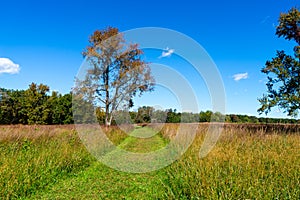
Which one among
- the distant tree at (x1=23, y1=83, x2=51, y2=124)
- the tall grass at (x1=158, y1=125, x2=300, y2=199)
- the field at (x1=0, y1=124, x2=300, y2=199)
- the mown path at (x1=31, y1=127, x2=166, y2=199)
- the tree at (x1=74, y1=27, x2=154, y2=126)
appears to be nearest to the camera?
the tall grass at (x1=158, y1=125, x2=300, y2=199)

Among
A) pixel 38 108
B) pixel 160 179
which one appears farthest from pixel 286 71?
pixel 38 108

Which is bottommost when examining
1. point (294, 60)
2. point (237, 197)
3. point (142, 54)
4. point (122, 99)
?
point (237, 197)

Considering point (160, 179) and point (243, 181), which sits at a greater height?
point (243, 181)

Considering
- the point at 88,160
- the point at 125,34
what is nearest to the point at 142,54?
the point at 125,34

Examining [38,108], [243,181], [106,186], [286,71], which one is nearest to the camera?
[243,181]

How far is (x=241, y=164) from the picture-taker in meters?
5.51

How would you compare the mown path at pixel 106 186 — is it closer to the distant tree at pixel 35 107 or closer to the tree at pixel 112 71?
the tree at pixel 112 71

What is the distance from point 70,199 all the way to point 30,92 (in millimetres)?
55477

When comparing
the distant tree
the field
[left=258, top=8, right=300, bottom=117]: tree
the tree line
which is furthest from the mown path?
the distant tree

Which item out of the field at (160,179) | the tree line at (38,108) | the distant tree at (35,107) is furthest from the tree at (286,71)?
the distant tree at (35,107)

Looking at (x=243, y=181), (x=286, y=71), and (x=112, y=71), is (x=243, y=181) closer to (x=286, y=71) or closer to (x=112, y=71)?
(x=286, y=71)

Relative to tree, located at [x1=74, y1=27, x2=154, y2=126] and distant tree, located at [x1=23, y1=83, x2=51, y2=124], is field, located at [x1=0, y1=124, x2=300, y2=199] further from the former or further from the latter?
distant tree, located at [x1=23, y1=83, x2=51, y2=124]

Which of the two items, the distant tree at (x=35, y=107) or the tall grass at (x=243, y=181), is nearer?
the tall grass at (x=243, y=181)

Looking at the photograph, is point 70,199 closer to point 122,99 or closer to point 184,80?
point 184,80
